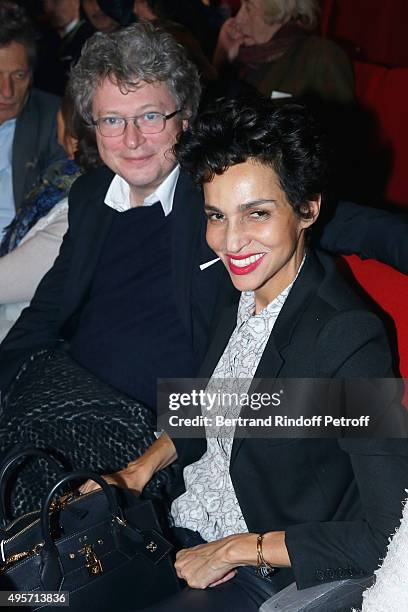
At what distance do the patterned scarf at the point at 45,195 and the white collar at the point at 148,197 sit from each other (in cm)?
37

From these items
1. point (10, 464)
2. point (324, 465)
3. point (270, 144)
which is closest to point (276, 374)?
point (324, 465)

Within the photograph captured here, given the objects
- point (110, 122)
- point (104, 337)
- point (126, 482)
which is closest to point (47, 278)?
point (104, 337)

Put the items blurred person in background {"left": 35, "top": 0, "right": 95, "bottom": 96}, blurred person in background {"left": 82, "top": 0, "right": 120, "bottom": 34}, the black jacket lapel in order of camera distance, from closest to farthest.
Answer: the black jacket lapel → blurred person in background {"left": 35, "top": 0, "right": 95, "bottom": 96} → blurred person in background {"left": 82, "top": 0, "right": 120, "bottom": 34}

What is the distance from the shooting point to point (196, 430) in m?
1.90

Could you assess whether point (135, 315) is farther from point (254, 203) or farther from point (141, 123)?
point (254, 203)

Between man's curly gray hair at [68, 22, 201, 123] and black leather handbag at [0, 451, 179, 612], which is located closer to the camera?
black leather handbag at [0, 451, 179, 612]

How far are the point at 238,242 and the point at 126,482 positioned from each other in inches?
22.7

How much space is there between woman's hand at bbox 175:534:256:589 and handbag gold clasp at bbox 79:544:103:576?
0.16 m

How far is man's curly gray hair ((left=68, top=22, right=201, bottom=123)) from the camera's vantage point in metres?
2.15

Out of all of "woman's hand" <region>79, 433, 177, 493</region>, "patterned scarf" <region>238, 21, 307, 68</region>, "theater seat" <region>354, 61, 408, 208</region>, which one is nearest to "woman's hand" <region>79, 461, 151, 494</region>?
"woman's hand" <region>79, 433, 177, 493</region>


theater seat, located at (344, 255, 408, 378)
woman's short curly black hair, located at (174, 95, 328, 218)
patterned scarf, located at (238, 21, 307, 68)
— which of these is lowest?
theater seat, located at (344, 255, 408, 378)

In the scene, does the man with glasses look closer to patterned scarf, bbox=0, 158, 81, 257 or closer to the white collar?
the white collar

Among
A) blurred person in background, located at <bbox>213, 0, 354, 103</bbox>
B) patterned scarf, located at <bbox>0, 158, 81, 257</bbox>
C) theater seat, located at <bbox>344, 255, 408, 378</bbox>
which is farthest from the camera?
blurred person in background, located at <bbox>213, 0, 354, 103</bbox>

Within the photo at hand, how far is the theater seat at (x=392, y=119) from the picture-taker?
3.88m
